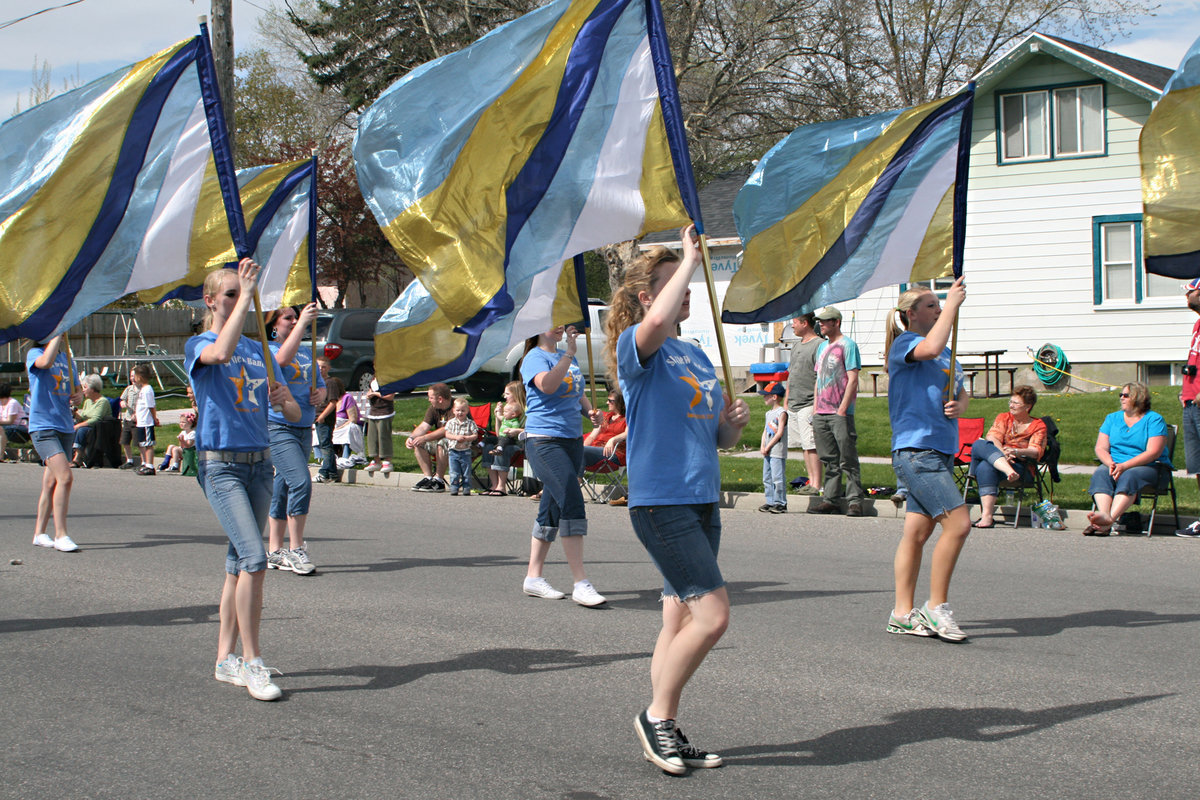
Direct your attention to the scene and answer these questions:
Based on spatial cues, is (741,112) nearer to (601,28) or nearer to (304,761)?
(601,28)

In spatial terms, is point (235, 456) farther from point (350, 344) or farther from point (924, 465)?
point (350, 344)

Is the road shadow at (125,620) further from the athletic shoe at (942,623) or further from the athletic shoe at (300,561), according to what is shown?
the athletic shoe at (942,623)

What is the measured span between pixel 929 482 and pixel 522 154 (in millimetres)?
2721

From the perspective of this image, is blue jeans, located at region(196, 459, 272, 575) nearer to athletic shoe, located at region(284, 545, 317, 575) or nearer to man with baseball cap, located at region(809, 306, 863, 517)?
athletic shoe, located at region(284, 545, 317, 575)

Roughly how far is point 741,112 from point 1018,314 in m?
8.52

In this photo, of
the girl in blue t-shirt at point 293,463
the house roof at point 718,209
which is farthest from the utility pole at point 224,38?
the house roof at point 718,209

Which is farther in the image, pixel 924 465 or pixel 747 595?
pixel 747 595

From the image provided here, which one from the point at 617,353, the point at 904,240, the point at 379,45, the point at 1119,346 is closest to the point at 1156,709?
the point at 617,353

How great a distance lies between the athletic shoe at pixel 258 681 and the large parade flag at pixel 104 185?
7.80ft

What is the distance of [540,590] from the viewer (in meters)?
7.95

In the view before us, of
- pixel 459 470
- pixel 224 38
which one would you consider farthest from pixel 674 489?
pixel 224 38

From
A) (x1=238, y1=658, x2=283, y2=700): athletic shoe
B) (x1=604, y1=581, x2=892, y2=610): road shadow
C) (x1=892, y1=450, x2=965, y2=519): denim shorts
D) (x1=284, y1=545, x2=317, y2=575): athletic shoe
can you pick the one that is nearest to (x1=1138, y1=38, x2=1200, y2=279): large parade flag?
(x1=892, y1=450, x2=965, y2=519): denim shorts

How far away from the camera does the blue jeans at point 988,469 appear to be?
11516mm

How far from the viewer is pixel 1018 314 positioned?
84.0 ft
